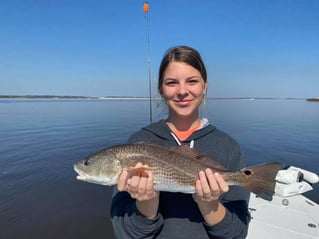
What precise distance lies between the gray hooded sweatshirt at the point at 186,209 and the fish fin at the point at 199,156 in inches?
6.9

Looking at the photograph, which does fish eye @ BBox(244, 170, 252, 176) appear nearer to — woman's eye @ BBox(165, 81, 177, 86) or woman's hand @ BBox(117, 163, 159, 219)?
woman's hand @ BBox(117, 163, 159, 219)

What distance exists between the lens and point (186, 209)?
2828 millimetres

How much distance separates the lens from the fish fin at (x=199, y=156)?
9.43 feet

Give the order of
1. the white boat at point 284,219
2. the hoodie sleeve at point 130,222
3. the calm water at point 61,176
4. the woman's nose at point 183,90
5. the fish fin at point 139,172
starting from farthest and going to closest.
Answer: the calm water at point 61,176 → the white boat at point 284,219 → the woman's nose at point 183,90 → the fish fin at point 139,172 → the hoodie sleeve at point 130,222

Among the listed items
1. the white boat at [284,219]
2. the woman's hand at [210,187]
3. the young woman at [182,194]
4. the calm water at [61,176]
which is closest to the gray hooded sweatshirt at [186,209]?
the young woman at [182,194]

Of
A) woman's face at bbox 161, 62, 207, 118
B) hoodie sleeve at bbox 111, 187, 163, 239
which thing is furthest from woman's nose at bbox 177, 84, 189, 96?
hoodie sleeve at bbox 111, 187, 163, 239

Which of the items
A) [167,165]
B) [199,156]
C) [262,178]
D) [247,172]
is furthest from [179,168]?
[262,178]

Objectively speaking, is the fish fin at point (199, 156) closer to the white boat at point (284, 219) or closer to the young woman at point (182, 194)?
the young woman at point (182, 194)

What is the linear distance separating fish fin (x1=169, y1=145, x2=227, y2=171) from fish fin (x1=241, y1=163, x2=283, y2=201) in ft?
0.94

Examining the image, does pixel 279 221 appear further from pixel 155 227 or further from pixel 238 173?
pixel 155 227

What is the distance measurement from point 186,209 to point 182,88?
1.44m

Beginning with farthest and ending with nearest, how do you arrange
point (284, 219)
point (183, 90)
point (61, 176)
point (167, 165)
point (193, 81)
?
point (61, 176) < point (284, 219) < point (193, 81) < point (183, 90) < point (167, 165)

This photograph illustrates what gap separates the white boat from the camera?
5109mm

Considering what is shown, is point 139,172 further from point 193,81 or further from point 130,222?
point 193,81
